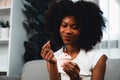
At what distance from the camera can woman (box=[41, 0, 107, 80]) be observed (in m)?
1.19

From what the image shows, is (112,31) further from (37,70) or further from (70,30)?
(70,30)

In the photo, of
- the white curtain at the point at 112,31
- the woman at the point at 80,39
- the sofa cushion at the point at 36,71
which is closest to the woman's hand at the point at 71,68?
the woman at the point at 80,39

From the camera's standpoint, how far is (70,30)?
3.89 ft

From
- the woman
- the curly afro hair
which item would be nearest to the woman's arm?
the woman

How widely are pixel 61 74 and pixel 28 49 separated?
166 cm

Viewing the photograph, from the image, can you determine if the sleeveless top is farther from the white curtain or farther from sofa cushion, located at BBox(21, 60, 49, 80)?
the white curtain

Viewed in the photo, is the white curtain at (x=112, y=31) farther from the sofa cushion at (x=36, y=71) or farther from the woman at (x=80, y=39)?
the woman at (x=80, y=39)

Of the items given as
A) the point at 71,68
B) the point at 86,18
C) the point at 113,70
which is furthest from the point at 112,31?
the point at 71,68

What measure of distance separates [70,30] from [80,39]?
10 centimetres

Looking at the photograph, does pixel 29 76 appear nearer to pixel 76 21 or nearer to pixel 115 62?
pixel 115 62

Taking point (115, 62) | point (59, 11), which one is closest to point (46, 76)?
point (115, 62)

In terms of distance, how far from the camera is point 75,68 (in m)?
1.02

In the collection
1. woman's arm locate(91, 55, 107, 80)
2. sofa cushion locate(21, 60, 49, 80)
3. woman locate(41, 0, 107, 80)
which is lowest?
sofa cushion locate(21, 60, 49, 80)

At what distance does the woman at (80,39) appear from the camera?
1187mm
